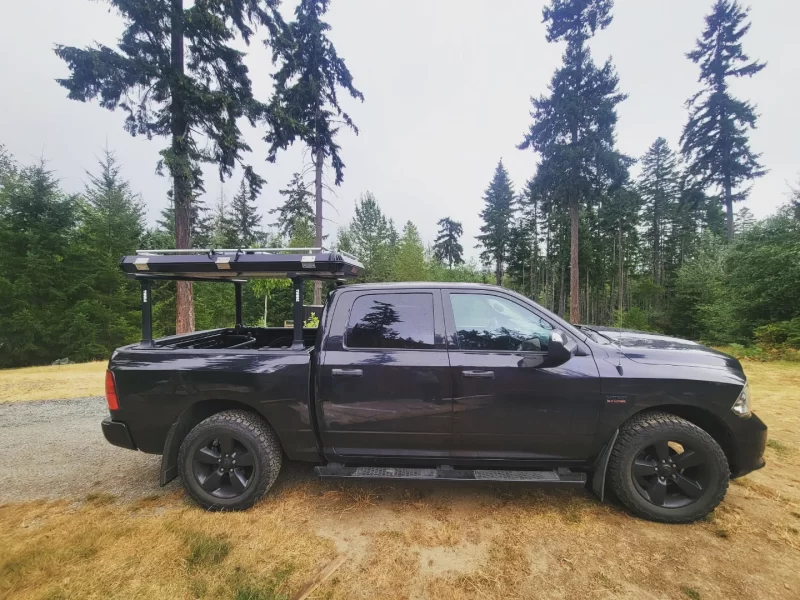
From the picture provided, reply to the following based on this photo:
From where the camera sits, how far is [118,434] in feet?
9.37

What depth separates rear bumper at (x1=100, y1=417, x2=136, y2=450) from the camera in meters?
2.84

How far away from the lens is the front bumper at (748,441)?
2539mm

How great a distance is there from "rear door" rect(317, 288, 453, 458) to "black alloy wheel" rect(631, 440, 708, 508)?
4.90 feet

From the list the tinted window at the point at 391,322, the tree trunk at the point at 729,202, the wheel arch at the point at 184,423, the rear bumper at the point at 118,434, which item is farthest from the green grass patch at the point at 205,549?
the tree trunk at the point at 729,202

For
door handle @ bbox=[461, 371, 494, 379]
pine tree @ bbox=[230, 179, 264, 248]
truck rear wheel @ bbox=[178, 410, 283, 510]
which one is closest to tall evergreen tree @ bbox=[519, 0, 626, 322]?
door handle @ bbox=[461, 371, 494, 379]

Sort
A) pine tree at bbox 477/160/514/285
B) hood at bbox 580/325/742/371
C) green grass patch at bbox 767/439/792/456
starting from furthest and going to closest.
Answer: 1. pine tree at bbox 477/160/514/285
2. green grass patch at bbox 767/439/792/456
3. hood at bbox 580/325/742/371

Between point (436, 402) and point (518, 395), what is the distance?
0.62 metres

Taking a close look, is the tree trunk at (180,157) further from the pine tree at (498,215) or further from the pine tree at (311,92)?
the pine tree at (498,215)

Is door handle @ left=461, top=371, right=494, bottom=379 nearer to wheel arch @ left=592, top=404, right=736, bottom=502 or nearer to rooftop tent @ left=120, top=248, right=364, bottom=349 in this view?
wheel arch @ left=592, top=404, right=736, bottom=502

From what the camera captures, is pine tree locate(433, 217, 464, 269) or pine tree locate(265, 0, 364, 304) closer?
pine tree locate(265, 0, 364, 304)

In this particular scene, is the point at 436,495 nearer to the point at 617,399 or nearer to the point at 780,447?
the point at 617,399

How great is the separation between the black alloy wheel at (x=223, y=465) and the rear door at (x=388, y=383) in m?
0.69

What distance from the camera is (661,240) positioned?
108ft

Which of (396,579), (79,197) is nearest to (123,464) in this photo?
(396,579)
